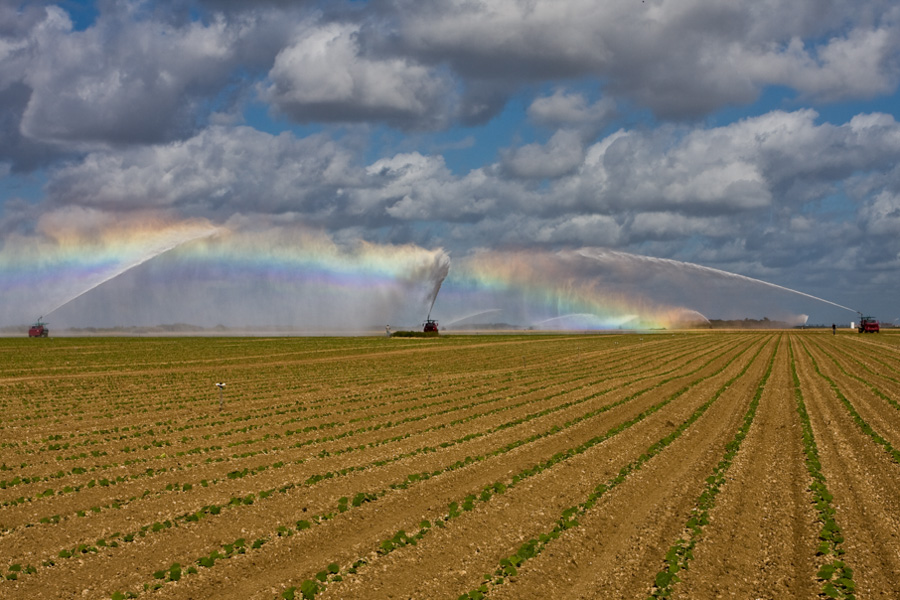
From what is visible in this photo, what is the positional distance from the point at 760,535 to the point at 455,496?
5.75 meters

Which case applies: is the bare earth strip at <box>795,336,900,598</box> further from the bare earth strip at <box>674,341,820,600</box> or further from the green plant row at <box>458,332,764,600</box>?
the green plant row at <box>458,332,764,600</box>

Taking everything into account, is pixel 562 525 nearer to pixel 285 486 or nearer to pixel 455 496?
pixel 455 496

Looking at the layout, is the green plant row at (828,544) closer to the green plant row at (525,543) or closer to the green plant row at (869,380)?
the green plant row at (525,543)

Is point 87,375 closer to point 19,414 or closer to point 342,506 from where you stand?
point 19,414

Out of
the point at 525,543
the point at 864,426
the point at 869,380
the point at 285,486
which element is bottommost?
the point at 525,543

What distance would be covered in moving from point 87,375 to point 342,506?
38.0 m

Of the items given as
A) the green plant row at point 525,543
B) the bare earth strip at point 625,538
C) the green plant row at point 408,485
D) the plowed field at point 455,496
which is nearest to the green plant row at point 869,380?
the plowed field at point 455,496

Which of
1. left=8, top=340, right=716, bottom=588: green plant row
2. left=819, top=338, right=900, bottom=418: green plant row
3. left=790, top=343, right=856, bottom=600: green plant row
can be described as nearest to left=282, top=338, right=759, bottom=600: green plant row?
left=8, top=340, right=716, bottom=588: green plant row

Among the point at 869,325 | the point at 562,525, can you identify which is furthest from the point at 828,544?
the point at 869,325

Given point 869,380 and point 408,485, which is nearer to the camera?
point 408,485

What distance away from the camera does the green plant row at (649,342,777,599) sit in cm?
1024

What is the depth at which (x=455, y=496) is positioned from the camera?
1494 cm

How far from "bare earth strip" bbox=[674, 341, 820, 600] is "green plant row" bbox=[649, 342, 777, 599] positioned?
5.2 inches

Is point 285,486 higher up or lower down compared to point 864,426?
lower down
